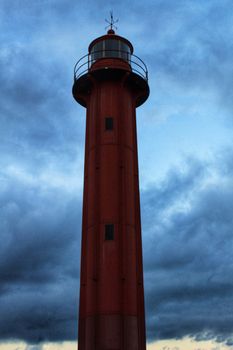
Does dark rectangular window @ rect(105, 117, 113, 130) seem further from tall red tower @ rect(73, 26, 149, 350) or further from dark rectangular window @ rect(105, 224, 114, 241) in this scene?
dark rectangular window @ rect(105, 224, 114, 241)

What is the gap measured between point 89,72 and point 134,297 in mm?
16484

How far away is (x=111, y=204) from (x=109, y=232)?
191 centimetres

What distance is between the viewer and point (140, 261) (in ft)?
96.8

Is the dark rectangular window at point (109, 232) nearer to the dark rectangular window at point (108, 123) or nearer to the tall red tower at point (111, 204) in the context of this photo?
the tall red tower at point (111, 204)

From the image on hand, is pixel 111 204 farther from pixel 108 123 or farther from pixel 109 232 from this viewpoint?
pixel 108 123

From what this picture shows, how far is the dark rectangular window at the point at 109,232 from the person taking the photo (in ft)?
92.4

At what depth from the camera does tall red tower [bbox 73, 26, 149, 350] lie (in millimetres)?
26547

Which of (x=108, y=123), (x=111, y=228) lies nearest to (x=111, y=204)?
(x=111, y=228)

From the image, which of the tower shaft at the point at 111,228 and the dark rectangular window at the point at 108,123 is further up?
the dark rectangular window at the point at 108,123

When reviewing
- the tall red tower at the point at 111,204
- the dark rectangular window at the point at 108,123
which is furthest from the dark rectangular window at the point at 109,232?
the dark rectangular window at the point at 108,123

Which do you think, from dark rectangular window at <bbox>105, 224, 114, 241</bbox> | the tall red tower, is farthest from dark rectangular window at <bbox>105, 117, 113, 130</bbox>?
dark rectangular window at <bbox>105, 224, 114, 241</bbox>

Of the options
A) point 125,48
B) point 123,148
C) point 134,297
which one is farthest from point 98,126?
point 134,297

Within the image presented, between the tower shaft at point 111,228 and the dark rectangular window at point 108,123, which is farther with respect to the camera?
the dark rectangular window at point 108,123

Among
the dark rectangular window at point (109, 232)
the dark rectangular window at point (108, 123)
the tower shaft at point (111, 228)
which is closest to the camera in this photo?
the tower shaft at point (111, 228)
